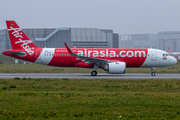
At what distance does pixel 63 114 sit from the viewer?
9781mm

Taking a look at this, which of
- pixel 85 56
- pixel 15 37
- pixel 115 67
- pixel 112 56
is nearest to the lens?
pixel 115 67

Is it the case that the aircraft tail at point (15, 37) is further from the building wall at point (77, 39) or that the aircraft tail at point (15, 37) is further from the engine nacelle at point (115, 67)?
the building wall at point (77, 39)

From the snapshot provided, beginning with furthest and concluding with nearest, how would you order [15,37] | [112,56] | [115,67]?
[15,37]
[112,56]
[115,67]

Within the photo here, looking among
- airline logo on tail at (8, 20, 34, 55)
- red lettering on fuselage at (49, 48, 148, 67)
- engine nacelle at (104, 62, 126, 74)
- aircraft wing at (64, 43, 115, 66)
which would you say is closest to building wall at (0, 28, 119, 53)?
airline logo on tail at (8, 20, 34, 55)

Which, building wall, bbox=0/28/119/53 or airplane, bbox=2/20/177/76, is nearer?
airplane, bbox=2/20/177/76

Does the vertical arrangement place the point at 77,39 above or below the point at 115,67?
above

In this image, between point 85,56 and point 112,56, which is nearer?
point 85,56

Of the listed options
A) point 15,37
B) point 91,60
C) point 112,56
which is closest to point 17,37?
point 15,37

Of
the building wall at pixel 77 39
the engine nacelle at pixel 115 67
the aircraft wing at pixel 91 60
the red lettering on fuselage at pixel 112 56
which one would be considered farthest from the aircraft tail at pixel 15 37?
the building wall at pixel 77 39

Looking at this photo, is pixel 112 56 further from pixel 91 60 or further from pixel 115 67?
pixel 91 60

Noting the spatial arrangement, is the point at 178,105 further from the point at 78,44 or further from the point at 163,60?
the point at 78,44

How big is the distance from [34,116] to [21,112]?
814 mm

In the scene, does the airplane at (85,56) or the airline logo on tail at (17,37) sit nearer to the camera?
the airplane at (85,56)

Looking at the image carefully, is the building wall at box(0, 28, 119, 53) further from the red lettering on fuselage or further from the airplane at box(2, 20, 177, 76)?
the red lettering on fuselage
